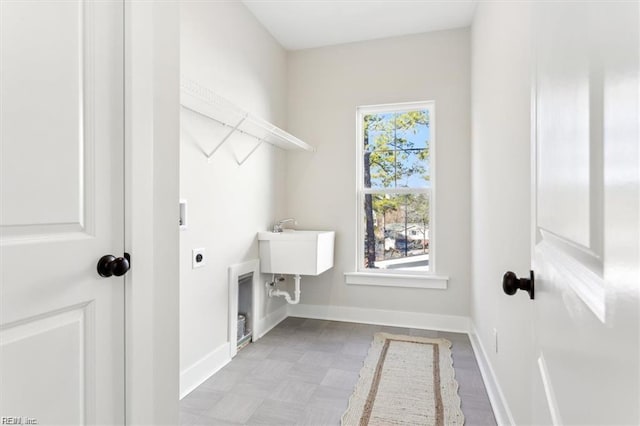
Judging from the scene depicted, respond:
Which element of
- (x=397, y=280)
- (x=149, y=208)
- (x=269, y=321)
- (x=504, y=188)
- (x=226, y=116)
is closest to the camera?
(x=149, y=208)

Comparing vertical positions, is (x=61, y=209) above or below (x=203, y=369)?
above

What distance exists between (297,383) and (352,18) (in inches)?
115

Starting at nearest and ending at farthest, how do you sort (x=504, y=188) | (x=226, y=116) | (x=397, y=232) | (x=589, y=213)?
(x=589, y=213) → (x=504, y=188) → (x=226, y=116) → (x=397, y=232)

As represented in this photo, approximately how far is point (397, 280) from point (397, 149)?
1.27m

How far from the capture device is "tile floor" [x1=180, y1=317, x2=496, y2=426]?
1.86 metres

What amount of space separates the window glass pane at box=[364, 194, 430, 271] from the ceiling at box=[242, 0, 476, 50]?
1538 millimetres

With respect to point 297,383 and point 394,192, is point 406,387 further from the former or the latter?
point 394,192

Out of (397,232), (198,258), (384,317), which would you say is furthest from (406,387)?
(397,232)

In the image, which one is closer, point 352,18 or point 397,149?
point 352,18

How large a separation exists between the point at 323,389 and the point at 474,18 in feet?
10.2

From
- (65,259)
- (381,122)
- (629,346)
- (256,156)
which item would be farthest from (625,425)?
(381,122)

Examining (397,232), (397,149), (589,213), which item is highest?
(397,149)

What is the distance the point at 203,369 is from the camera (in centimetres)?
225

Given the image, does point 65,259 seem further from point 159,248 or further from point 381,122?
point 381,122
